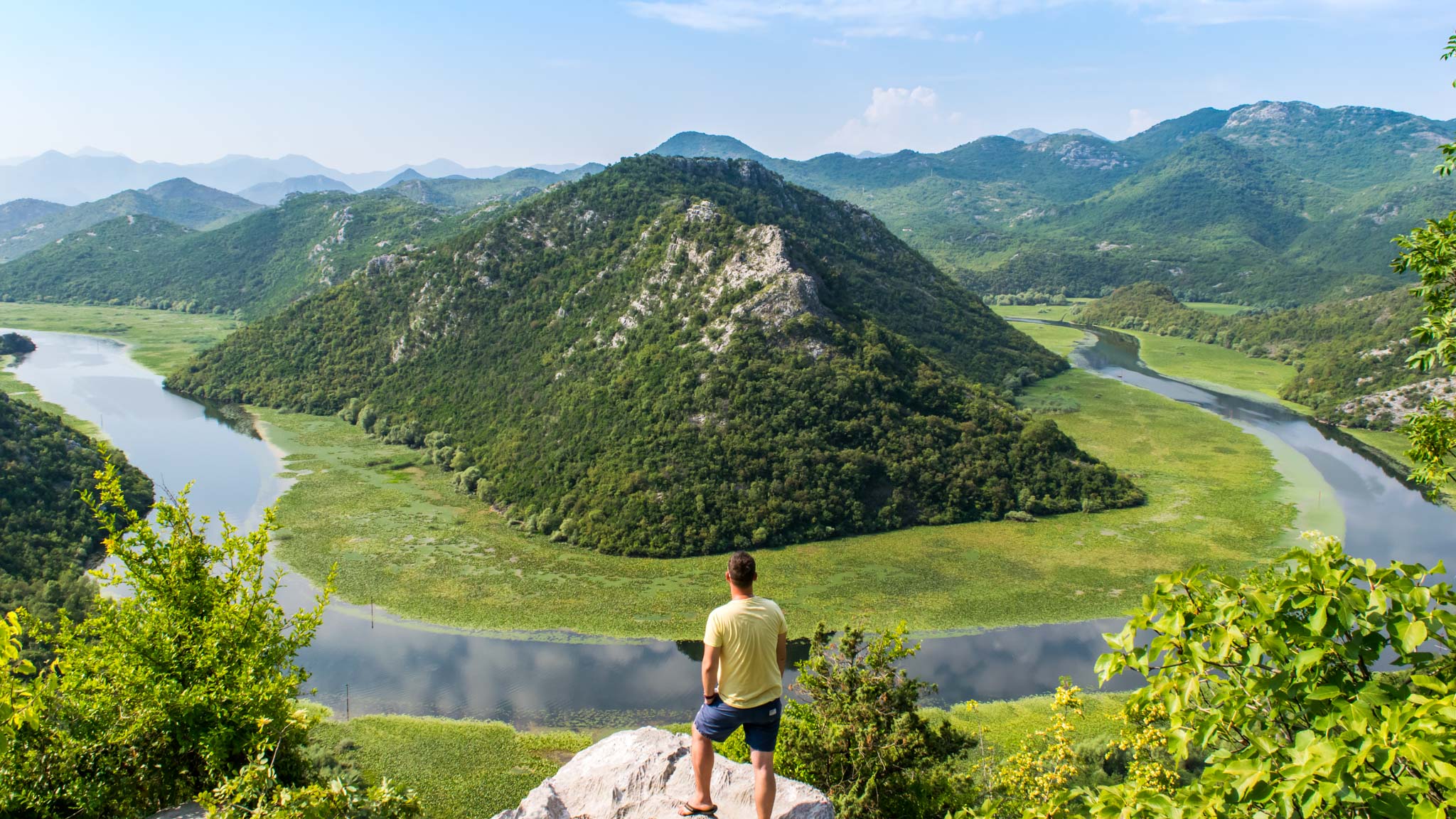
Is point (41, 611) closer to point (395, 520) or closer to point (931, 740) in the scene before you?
point (395, 520)

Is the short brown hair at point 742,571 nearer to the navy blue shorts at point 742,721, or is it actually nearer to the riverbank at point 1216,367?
the navy blue shorts at point 742,721

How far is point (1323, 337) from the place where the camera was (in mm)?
148125

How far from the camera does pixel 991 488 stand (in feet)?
233

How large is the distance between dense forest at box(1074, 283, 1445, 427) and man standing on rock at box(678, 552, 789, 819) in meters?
108

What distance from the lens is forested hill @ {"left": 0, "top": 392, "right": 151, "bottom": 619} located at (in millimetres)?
51125

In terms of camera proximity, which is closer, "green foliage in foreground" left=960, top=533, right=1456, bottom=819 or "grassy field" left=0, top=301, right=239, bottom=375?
"green foliage in foreground" left=960, top=533, right=1456, bottom=819

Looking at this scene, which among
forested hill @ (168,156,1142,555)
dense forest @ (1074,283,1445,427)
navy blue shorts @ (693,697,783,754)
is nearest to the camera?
navy blue shorts @ (693,697,783,754)

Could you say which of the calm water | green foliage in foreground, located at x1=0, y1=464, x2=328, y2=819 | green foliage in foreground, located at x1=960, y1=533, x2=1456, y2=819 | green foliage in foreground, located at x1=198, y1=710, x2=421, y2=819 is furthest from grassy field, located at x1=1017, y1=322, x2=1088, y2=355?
green foliage in foreground, located at x1=960, y1=533, x2=1456, y2=819

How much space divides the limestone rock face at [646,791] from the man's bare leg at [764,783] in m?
0.86

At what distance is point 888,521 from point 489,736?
36.8m

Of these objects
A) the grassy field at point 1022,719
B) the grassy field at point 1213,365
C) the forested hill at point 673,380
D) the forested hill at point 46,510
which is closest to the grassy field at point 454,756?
the grassy field at point 1022,719

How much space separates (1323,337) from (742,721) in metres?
176

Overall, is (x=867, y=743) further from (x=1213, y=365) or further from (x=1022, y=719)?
(x=1213, y=365)

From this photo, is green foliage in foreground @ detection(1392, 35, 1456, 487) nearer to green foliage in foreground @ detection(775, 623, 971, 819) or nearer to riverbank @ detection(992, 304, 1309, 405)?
green foliage in foreground @ detection(775, 623, 971, 819)
